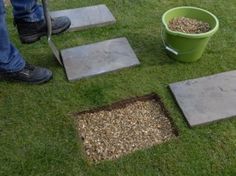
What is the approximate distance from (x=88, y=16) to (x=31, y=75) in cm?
105

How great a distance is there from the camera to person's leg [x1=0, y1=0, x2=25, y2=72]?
8.20 feet

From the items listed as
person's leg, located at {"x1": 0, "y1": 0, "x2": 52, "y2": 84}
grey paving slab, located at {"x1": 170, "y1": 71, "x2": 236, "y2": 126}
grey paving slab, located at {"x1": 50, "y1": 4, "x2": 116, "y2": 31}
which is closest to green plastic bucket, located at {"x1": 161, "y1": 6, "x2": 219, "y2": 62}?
grey paving slab, located at {"x1": 170, "y1": 71, "x2": 236, "y2": 126}

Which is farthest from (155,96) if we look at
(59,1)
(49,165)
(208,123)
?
(59,1)

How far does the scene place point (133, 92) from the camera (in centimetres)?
270

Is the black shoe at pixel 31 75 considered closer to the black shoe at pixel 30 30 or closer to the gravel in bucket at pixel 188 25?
the black shoe at pixel 30 30

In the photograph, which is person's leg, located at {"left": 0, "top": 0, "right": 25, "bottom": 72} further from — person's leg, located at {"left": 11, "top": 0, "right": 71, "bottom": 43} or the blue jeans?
person's leg, located at {"left": 11, "top": 0, "right": 71, "bottom": 43}

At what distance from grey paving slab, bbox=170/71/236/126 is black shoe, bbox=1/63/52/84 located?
1023 millimetres

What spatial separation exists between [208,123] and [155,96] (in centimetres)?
47

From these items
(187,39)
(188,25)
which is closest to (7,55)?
(187,39)

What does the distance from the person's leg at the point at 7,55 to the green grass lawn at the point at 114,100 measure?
178mm

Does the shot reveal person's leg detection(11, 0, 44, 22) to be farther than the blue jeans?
Yes

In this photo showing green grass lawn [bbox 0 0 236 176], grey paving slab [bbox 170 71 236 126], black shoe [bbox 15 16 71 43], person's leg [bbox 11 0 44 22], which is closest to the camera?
green grass lawn [bbox 0 0 236 176]

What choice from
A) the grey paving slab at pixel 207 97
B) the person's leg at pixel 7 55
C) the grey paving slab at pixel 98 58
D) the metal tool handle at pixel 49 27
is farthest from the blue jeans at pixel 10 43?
the grey paving slab at pixel 207 97

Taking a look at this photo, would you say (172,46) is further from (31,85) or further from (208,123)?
(31,85)
